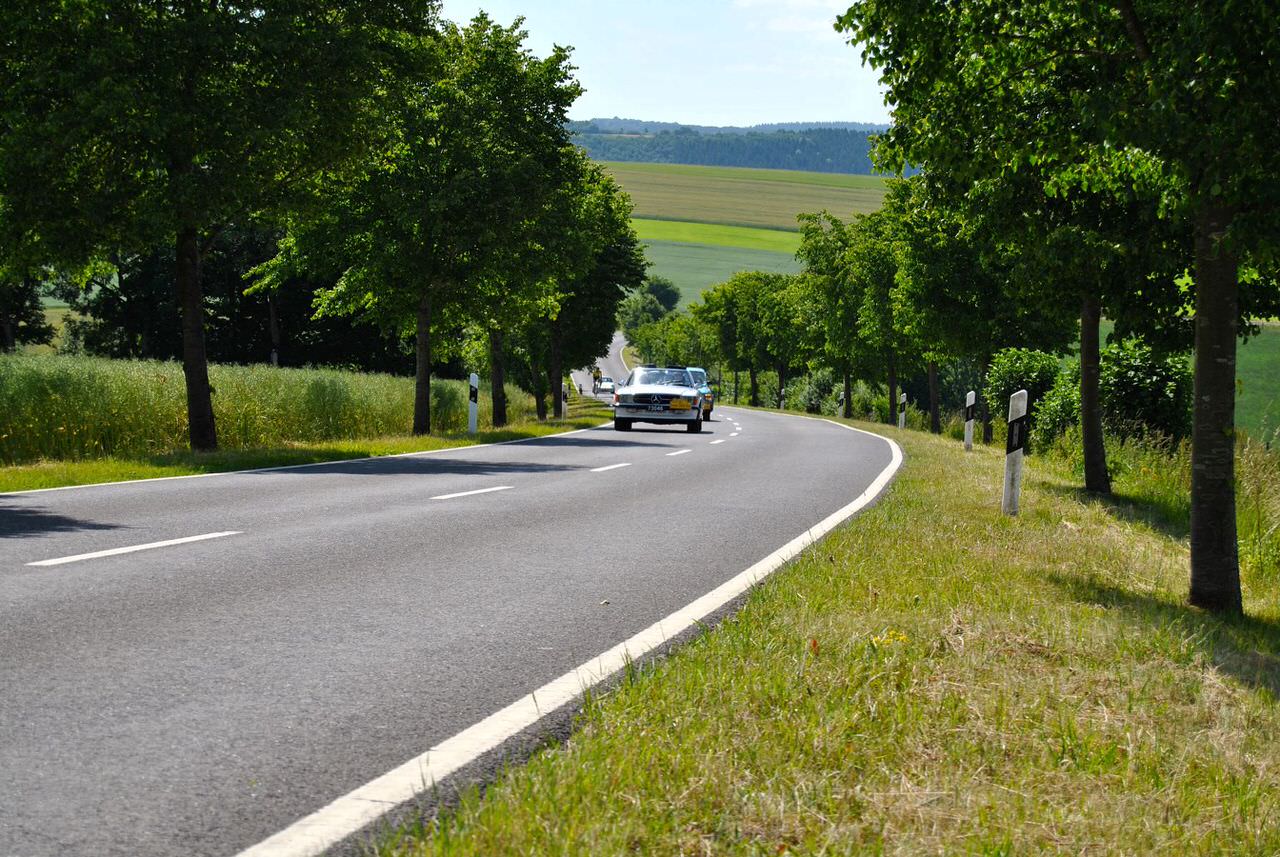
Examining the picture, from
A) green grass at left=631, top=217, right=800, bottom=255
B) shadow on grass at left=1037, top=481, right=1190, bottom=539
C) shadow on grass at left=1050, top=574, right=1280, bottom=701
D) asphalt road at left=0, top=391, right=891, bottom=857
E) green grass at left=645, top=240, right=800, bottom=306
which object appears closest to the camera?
asphalt road at left=0, top=391, right=891, bottom=857

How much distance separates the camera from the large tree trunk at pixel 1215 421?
24.5ft

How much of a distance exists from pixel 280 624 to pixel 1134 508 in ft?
37.4

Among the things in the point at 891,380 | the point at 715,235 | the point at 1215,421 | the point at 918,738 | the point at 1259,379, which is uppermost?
the point at 715,235

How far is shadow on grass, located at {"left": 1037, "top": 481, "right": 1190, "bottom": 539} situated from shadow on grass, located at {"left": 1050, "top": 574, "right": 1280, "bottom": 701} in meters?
4.92

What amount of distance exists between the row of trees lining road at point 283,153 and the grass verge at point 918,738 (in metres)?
14.1

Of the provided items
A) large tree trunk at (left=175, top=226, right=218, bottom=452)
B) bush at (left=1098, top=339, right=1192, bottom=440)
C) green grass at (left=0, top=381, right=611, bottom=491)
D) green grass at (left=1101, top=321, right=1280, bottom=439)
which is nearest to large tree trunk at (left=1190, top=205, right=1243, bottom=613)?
green grass at (left=0, top=381, right=611, bottom=491)

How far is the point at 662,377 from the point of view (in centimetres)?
3222

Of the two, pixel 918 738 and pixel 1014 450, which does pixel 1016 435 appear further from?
pixel 918 738

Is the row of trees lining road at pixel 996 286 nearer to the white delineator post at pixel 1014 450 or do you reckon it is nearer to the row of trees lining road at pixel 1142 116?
the row of trees lining road at pixel 1142 116

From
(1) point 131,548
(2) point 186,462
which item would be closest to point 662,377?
(2) point 186,462

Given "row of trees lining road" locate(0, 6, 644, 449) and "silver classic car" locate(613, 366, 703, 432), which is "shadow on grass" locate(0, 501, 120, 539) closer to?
"row of trees lining road" locate(0, 6, 644, 449)

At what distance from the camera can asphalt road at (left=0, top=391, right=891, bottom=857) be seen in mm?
3430

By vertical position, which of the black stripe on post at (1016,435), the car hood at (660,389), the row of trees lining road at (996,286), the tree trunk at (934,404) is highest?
the row of trees lining road at (996,286)

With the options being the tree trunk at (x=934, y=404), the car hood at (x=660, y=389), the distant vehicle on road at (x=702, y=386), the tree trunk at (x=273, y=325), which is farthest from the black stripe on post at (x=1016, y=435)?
the tree trunk at (x=273, y=325)
